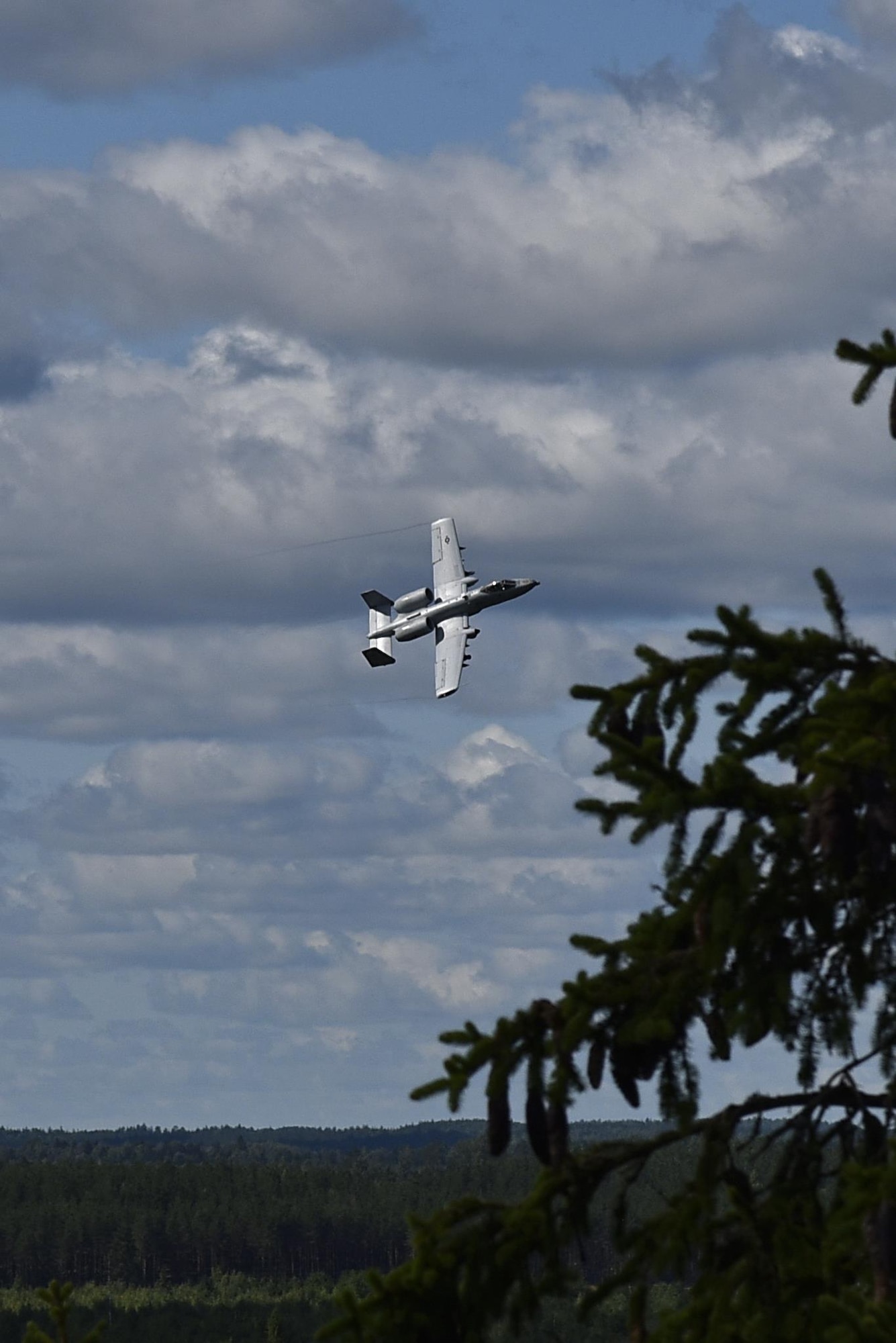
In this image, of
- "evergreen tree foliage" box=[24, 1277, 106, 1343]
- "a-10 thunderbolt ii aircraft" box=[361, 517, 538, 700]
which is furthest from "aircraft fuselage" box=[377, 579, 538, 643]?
"evergreen tree foliage" box=[24, 1277, 106, 1343]

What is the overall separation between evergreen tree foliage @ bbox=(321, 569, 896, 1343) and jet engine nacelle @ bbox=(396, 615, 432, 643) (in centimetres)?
6889

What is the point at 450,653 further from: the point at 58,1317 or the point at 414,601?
the point at 58,1317

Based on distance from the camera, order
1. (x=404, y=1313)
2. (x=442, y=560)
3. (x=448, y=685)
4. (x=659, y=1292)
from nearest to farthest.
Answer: (x=404, y=1313) → (x=448, y=685) → (x=442, y=560) → (x=659, y=1292)

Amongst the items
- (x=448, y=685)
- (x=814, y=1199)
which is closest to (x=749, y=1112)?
(x=814, y=1199)

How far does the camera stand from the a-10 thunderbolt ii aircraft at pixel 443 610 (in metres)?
78.2

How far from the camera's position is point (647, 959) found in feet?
39.4

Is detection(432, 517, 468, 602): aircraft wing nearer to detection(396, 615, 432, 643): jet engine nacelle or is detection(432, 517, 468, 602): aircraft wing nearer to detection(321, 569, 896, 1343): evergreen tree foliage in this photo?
detection(396, 615, 432, 643): jet engine nacelle

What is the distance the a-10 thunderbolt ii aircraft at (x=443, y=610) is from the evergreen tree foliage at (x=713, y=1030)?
6403cm

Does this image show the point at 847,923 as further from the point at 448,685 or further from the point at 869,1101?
the point at 448,685

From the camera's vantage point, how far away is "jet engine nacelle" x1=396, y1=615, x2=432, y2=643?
3204 inches

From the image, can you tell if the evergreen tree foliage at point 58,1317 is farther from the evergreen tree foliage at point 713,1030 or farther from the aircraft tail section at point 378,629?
the aircraft tail section at point 378,629

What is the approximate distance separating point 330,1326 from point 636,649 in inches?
170

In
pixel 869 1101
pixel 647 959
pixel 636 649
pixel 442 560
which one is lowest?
pixel 869 1101

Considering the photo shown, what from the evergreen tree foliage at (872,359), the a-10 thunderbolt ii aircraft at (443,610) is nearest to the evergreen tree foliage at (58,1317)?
the evergreen tree foliage at (872,359)
